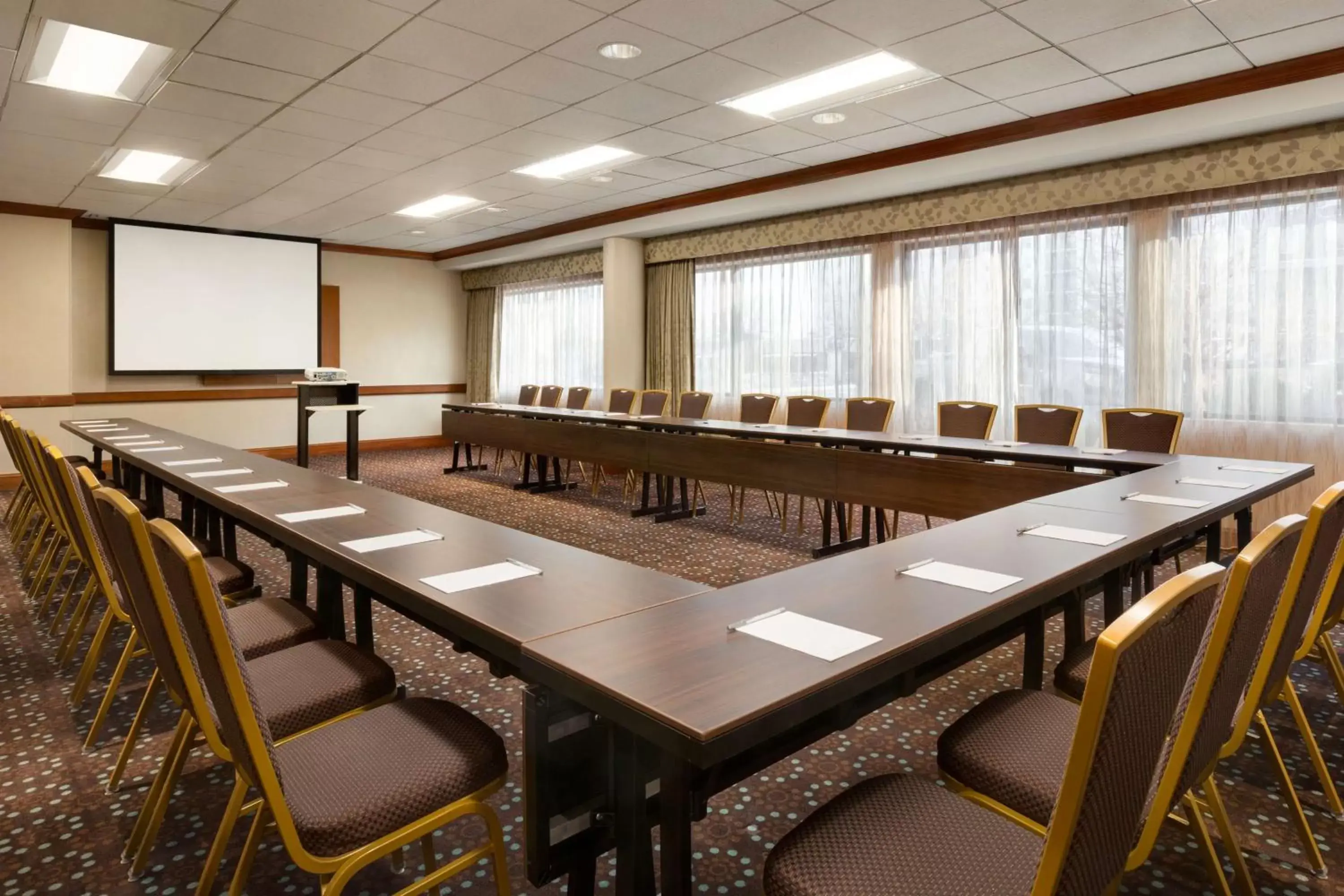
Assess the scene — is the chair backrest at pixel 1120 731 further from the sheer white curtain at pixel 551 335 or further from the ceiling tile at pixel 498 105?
the sheer white curtain at pixel 551 335

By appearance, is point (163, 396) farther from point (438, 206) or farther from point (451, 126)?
point (451, 126)

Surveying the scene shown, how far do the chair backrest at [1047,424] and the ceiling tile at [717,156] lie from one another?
2672 millimetres

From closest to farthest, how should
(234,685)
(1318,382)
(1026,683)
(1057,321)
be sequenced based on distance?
(234,685) → (1026,683) → (1318,382) → (1057,321)

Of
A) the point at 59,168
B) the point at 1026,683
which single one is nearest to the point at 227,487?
the point at 1026,683

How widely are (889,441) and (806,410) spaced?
1514mm

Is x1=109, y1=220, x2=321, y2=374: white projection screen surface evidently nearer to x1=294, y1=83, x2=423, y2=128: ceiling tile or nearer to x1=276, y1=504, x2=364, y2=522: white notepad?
x1=294, y1=83, x2=423, y2=128: ceiling tile

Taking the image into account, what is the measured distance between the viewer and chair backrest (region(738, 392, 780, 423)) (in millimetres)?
6621

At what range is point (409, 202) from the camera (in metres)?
7.65

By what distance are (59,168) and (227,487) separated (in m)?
5.04

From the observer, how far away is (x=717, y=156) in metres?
5.98

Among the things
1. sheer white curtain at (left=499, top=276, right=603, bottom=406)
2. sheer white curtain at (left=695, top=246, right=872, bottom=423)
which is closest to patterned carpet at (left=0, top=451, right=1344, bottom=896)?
sheer white curtain at (left=695, top=246, right=872, bottom=423)

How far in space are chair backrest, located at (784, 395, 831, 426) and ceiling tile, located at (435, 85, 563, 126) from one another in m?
2.80

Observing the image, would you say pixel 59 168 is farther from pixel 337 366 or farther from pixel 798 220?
pixel 798 220

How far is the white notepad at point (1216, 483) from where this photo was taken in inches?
119
